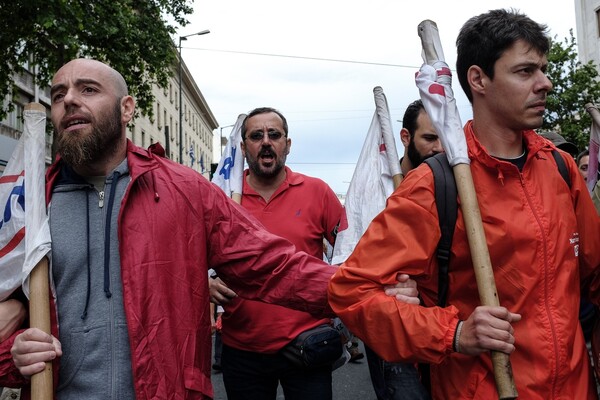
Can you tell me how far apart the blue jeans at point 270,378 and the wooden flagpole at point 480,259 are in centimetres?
153

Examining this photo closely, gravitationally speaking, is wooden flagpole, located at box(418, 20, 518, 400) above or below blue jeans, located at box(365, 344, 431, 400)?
above

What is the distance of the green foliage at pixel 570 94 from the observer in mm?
18078

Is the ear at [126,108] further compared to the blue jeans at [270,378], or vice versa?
the blue jeans at [270,378]

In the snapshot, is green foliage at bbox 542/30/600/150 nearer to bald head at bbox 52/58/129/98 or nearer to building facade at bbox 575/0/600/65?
building facade at bbox 575/0/600/65

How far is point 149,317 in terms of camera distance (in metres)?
1.99

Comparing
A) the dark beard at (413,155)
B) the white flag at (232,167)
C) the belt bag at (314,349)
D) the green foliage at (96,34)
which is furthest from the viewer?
the green foliage at (96,34)

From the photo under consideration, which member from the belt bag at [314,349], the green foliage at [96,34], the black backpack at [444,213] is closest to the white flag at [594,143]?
the black backpack at [444,213]

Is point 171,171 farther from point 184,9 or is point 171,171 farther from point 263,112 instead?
point 184,9

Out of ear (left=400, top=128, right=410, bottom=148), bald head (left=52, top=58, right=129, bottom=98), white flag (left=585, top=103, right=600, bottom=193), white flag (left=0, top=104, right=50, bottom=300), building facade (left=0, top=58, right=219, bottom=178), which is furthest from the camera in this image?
building facade (left=0, top=58, right=219, bottom=178)

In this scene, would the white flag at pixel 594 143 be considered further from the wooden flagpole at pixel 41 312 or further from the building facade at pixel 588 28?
the building facade at pixel 588 28

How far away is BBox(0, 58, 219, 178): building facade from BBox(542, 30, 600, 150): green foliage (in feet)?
47.2

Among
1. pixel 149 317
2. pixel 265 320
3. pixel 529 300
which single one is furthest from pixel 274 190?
pixel 529 300

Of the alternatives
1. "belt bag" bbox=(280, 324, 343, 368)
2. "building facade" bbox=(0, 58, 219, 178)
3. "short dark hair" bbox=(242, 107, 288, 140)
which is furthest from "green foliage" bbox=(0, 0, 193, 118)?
"belt bag" bbox=(280, 324, 343, 368)

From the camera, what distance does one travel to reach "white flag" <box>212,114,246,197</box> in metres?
3.88
